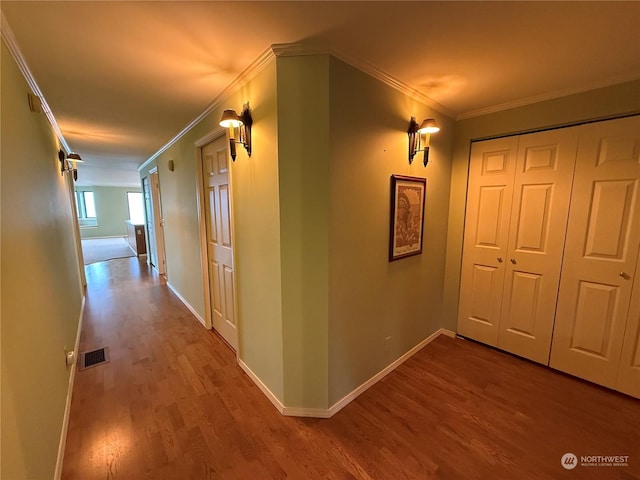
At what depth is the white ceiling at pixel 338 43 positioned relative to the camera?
1194 millimetres

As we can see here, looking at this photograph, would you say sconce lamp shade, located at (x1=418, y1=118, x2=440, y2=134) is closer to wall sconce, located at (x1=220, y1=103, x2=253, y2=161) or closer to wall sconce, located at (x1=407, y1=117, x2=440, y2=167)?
wall sconce, located at (x1=407, y1=117, x2=440, y2=167)

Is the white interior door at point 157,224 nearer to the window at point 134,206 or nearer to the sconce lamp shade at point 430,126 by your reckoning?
the sconce lamp shade at point 430,126

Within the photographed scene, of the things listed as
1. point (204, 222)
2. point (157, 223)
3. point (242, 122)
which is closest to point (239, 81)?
point (242, 122)

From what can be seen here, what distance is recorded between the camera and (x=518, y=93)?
208 centimetres

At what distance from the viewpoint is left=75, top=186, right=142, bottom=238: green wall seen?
10250 mm

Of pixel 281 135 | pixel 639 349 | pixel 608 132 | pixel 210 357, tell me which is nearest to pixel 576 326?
pixel 639 349

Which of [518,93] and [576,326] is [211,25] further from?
[576,326]

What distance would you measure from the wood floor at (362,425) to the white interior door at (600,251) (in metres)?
0.30

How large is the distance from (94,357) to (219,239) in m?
1.61

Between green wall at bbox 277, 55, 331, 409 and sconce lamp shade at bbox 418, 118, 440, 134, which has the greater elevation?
sconce lamp shade at bbox 418, 118, 440, 134

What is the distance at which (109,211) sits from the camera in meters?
10.5

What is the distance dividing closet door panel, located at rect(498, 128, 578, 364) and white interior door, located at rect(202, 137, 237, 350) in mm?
2600

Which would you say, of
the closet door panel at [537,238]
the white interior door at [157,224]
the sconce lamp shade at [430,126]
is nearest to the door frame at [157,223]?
the white interior door at [157,224]

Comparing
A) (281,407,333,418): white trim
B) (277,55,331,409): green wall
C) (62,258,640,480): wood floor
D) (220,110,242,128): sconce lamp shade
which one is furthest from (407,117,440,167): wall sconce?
(281,407,333,418): white trim
